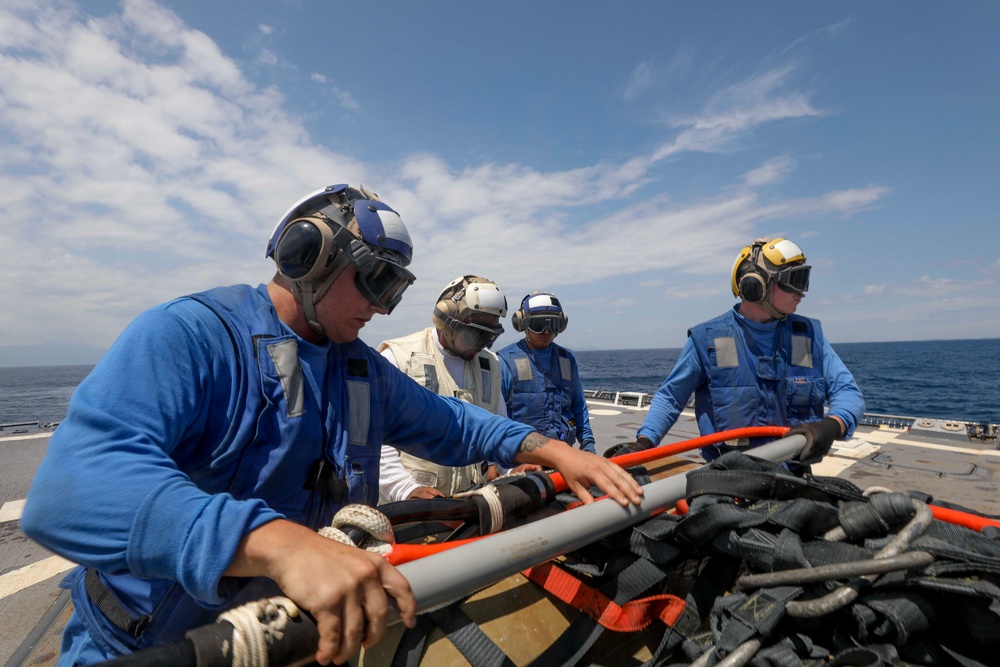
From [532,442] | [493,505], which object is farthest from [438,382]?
[493,505]

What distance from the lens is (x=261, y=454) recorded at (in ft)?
4.81

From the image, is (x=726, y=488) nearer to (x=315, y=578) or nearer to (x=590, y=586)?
Result: (x=590, y=586)

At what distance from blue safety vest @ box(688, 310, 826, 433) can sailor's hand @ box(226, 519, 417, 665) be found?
3167mm

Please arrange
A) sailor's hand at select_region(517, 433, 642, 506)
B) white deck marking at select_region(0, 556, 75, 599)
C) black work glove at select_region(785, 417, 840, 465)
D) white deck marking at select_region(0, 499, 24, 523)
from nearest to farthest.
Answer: sailor's hand at select_region(517, 433, 642, 506) → black work glove at select_region(785, 417, 840, 465) → white deck marking at select_region(0, 556, 75, 599) → white deck marking at select_region(0, 499, 24, 523)

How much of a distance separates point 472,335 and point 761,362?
2116 mm

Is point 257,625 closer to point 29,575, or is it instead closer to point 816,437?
point 816,437

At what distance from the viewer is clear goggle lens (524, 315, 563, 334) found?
219 inches

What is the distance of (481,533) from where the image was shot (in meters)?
1.58

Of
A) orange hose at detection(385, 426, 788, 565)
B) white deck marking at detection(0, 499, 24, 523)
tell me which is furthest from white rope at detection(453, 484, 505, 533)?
white deck marking at detection(0, 499, 24, 523)

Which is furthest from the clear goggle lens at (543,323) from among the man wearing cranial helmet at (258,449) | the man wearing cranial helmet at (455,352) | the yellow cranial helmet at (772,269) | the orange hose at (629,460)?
the man wearing cranial helmet at (258,449)

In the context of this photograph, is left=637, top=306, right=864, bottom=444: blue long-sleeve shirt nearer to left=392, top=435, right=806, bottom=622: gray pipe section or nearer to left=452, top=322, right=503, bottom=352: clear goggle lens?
left=452, top=322, right=503, bottom=352: clear goggle lens

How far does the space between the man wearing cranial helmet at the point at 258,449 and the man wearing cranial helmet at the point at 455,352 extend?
Result: 1.45m

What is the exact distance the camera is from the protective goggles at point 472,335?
3.88 meters

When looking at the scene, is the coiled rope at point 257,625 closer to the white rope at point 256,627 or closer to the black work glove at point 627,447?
the white rope at point 256,627
